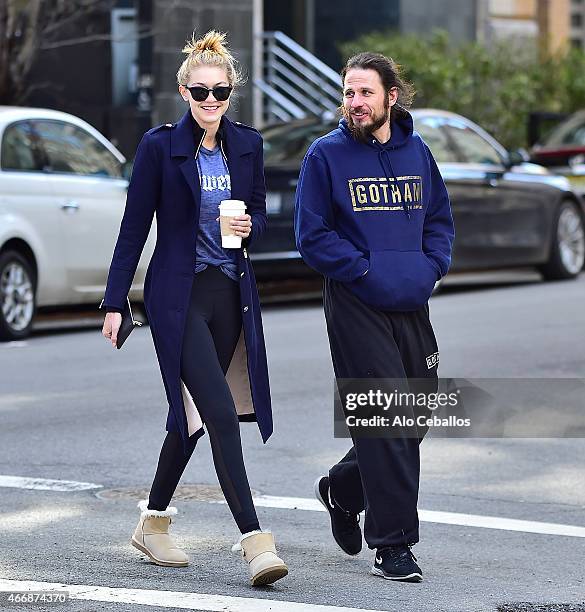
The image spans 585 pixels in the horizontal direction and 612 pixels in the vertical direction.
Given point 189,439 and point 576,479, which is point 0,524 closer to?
point 189,439

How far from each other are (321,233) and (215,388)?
0.65m

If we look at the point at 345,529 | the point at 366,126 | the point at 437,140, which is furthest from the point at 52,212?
the point at 366,126

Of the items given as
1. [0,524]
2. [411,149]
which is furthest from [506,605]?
[0,524]

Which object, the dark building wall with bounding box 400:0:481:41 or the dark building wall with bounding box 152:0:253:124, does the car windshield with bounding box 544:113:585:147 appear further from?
the dark building wall with bounding box 400:0:481:41

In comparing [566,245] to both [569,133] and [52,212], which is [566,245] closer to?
[569,133]

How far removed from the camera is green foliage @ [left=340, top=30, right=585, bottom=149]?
22859 millimetres

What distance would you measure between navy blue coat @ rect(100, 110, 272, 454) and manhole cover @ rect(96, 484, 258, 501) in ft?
4.42

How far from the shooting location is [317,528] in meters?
6.73

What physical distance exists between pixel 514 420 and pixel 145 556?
3720 millimetres

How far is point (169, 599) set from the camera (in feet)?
18.0

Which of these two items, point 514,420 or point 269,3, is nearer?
point 514,420

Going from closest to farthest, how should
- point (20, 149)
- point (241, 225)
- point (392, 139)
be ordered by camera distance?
1. point (241, 225)
2. point (392, 139)
3. point (20, 149)

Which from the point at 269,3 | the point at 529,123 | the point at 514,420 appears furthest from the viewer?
the point at 269,3

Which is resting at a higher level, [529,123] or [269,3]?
[269,3]
